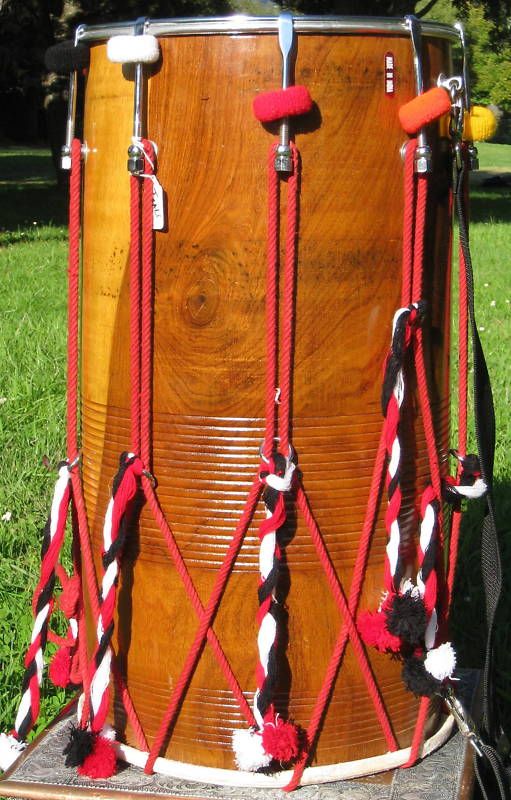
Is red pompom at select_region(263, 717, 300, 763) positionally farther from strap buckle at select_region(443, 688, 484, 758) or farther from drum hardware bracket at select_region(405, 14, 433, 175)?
drum hardware bracket at select_region(405, 14, 433, 175)

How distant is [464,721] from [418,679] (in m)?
0.25

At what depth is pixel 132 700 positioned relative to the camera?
186 cm

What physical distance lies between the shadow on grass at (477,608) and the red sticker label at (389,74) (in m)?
1.45

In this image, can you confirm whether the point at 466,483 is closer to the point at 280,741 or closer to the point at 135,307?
the point at 280,741

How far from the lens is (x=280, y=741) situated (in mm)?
1702

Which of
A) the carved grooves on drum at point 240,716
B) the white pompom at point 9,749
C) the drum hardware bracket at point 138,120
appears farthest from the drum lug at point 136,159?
the white pompom at point 9,749

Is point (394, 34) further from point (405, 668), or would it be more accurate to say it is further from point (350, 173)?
point (405, 668)

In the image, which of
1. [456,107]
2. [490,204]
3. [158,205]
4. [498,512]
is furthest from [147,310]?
[490,204]

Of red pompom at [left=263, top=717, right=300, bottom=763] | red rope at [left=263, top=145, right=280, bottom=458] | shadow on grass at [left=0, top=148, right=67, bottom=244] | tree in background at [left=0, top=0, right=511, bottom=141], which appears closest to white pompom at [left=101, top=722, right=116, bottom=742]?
red pompom at [left=263, top=717, right=300, bottom=763]

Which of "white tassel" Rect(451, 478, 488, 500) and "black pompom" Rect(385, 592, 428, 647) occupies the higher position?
"white tassel" Rect(451, 478, 488, 500)

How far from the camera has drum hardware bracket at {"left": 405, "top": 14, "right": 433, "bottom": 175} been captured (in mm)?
1686

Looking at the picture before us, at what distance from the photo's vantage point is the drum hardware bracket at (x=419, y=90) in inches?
66.4

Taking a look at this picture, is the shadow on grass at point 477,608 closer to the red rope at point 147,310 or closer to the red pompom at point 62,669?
the red pompom at point 62,669

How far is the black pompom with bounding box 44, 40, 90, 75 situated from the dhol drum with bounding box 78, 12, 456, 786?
0.03 metres
